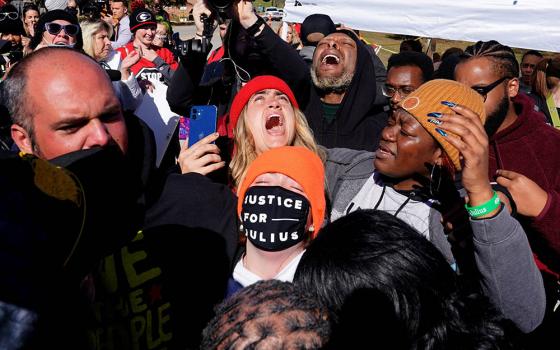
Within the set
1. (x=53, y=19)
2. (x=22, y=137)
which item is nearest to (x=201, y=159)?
(x=22, y=137)

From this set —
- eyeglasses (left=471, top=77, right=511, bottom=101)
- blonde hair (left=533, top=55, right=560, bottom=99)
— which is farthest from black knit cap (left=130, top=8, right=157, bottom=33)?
blonde hair (left=533, top=55, right=560, bottom=99)

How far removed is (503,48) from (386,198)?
165 cm

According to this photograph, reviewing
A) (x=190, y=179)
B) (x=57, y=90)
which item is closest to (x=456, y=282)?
(x=190, y=179)

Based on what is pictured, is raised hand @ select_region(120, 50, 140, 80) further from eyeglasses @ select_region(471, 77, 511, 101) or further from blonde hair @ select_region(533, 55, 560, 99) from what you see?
blonde hair @ select_region(533, 55, 560, 99)

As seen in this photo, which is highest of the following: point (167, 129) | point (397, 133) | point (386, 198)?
point (397, 133)

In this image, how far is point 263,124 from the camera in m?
2.59

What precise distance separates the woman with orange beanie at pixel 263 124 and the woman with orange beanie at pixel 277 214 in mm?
459

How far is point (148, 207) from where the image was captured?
5.82 ft

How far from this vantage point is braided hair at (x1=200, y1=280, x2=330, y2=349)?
951 millimetres

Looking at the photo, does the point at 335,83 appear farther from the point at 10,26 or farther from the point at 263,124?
the point at 10,26

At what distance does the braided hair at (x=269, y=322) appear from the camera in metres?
0.95

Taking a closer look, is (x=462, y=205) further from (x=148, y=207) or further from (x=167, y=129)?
(x=167, y=129)

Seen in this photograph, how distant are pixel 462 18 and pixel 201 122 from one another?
308 centimetres

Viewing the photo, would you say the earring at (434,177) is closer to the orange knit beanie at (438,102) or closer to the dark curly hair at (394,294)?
the orange knit beanie at (438,102)
